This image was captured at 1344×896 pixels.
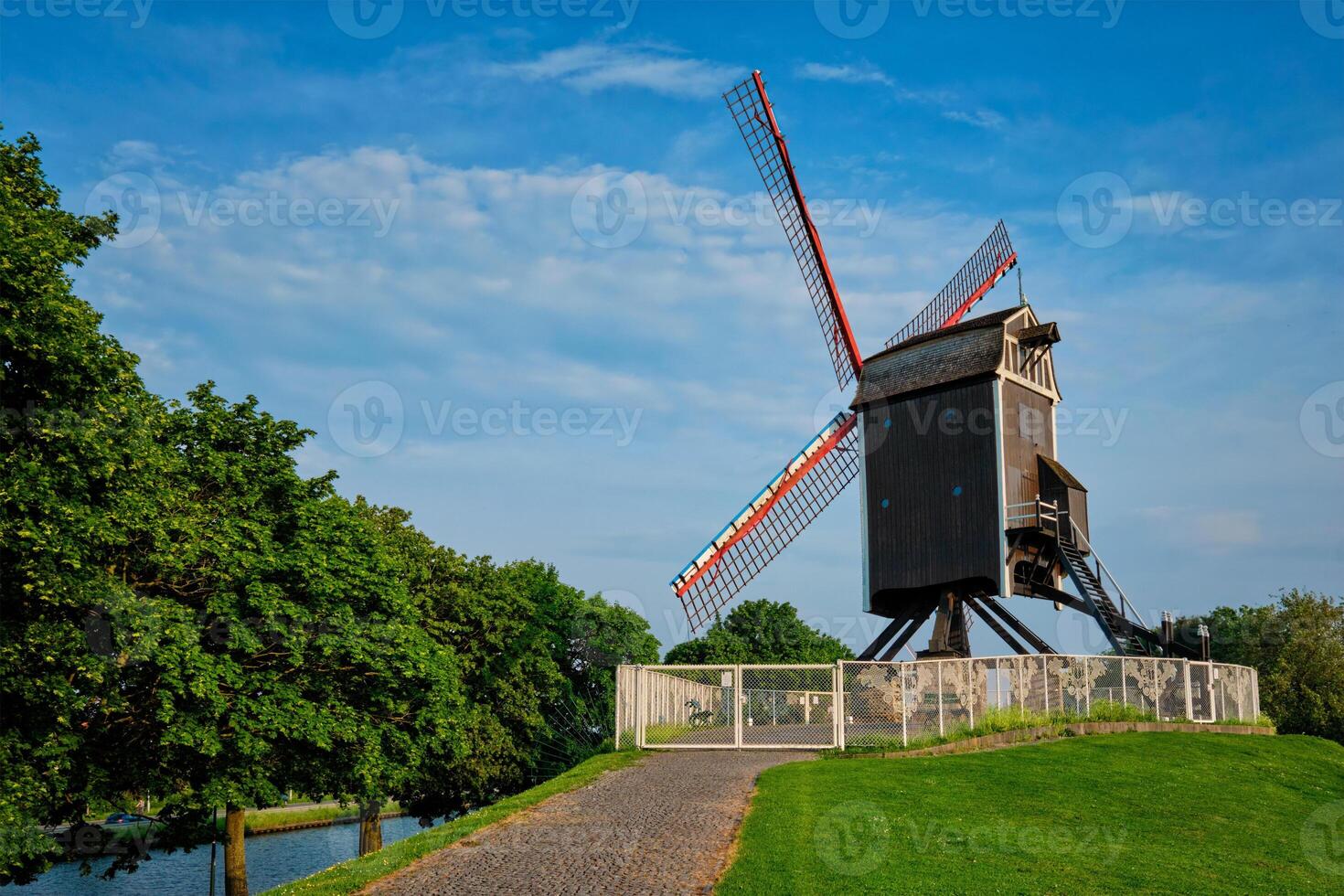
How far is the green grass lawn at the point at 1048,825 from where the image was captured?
45.2 ft

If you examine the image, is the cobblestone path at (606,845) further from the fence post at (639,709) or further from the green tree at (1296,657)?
the green tree at (1296,657)

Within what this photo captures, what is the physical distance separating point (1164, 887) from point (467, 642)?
3080 centimetres

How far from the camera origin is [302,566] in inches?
1037

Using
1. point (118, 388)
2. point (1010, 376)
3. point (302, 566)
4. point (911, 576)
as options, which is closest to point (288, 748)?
point (302, 566)

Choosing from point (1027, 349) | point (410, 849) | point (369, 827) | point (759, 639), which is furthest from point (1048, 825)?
point (759, 639)

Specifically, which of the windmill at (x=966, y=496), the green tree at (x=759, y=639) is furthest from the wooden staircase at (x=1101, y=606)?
the green tree at (x=759, y=639)

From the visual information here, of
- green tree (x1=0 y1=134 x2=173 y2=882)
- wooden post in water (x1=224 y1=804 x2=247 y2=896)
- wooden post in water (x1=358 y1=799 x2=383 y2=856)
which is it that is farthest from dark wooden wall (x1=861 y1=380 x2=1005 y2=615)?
green tree (x1=0 y1=134 x2=173 y2=882)

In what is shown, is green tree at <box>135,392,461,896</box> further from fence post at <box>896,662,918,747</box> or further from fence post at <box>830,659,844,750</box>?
fence post at <box>896,662,918,747</box>

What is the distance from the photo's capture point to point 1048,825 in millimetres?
17266

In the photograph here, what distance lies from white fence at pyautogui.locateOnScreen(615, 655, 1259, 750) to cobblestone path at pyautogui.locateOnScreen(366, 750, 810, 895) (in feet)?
14.6

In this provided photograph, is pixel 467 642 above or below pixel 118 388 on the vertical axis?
below

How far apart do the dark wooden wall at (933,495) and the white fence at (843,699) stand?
5.22 meters

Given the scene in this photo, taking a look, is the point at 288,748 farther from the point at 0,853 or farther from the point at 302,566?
the point at 0,853

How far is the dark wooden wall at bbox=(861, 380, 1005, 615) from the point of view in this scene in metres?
33.2
